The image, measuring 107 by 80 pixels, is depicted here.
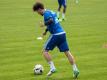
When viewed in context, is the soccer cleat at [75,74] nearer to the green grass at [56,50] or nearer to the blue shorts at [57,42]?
the green grass at [56,50]

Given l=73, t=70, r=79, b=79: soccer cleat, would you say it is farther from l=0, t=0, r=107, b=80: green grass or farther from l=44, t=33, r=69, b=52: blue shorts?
l=44, t=33, r=69, b=52: blue shorts

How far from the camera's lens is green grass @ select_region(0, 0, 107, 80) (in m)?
14.2

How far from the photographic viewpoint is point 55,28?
42.0 feet

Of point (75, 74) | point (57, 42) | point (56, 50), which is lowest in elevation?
point (56, 50)

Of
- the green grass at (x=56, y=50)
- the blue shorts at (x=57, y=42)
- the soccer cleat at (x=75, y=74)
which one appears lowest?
the green grass at (x=56, y=50)

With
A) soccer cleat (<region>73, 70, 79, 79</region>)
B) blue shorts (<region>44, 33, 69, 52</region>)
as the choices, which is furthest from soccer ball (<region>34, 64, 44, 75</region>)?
soccer cleat (<region>73, 70, 79, 79</region>)

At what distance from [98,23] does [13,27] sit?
18.8ft

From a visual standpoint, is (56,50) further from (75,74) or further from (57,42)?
(57,42)

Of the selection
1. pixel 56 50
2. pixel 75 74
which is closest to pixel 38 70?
pixel 75 74

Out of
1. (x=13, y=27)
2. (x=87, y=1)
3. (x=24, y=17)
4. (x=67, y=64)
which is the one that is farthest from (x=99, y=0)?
(x=67, y=64)

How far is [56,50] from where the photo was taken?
18500 mm

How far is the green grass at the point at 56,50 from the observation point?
1418 centimetres

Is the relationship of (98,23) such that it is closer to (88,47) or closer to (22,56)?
(88,47)

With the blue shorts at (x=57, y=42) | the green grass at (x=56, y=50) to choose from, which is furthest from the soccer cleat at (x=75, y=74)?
the blue shorts at (x=57, y=42)
